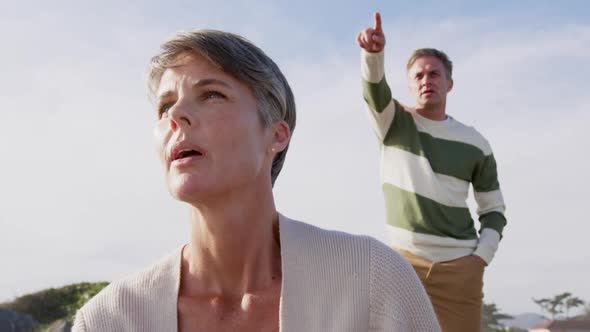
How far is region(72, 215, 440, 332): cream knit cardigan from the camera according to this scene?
236 cm

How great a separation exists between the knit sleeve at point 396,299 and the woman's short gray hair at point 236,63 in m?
0.58

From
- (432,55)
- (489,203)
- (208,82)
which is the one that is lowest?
(208,82)

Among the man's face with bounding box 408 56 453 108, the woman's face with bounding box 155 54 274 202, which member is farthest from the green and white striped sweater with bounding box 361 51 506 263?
the woman's face with bounding box 155 54 274 202

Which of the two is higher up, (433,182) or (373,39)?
(373,39)

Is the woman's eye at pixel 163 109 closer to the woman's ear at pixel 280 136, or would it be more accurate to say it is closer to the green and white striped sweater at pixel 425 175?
the woman's ear at pixel 280 136

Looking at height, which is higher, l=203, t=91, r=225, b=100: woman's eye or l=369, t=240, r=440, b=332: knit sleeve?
l=203, t=91, r=225, b=100: woman's eye

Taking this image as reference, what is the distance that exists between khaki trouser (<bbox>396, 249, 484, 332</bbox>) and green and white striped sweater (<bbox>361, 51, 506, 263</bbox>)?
0.21 ft

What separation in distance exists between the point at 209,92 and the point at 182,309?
2.22 feet

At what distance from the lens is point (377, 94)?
17.3 ft

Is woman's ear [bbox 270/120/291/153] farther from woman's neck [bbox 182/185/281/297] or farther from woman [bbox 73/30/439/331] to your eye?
woman's neck [bbox 182/185/281/297]

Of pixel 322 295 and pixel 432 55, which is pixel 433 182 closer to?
pixel 432 55

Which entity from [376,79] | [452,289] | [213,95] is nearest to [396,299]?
[213,95]

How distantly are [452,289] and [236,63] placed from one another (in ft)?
10.2

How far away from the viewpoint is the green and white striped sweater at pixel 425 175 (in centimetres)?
515
